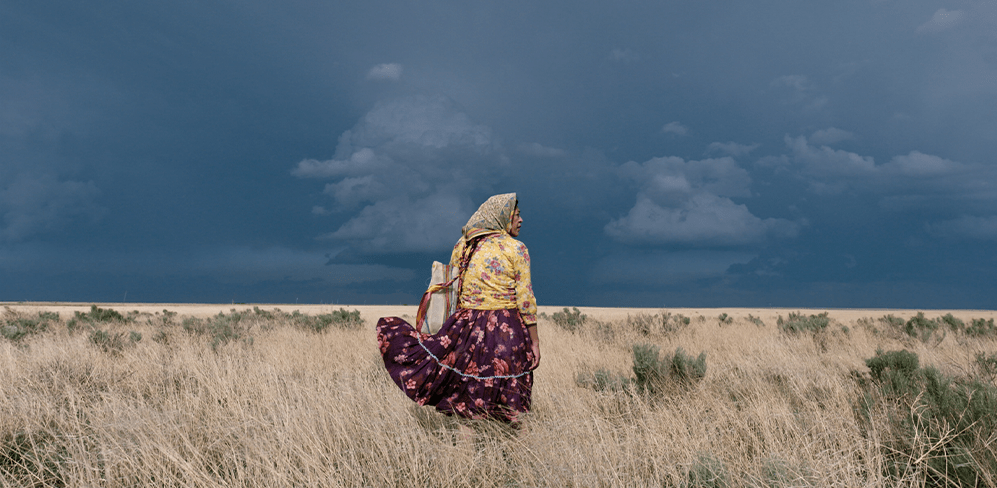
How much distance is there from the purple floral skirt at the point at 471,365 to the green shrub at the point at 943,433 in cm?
249

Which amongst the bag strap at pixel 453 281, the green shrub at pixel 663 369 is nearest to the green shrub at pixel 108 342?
the bag strap at pixel 453 281

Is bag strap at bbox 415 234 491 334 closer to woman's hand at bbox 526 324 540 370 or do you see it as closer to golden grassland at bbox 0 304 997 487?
woman's hand at bbox 526 324 540 370

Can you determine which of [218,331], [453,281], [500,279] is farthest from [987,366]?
[218,331]

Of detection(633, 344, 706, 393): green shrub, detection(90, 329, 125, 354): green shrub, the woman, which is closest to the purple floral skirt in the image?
the woman

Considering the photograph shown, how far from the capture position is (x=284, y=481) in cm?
307

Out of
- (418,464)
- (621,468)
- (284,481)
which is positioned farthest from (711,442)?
(284,481)

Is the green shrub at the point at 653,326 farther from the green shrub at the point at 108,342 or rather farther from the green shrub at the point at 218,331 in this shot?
the green shrub at the point at 108,342

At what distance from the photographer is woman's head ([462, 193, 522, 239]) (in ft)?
13.5

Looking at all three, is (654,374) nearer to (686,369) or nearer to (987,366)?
(686,369)

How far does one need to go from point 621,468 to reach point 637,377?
129 inches

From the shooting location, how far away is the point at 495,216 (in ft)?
13.5

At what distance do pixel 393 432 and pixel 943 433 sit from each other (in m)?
4.17

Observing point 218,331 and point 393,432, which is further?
point 218,331

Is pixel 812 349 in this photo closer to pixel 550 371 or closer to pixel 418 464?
pixel 550 371
